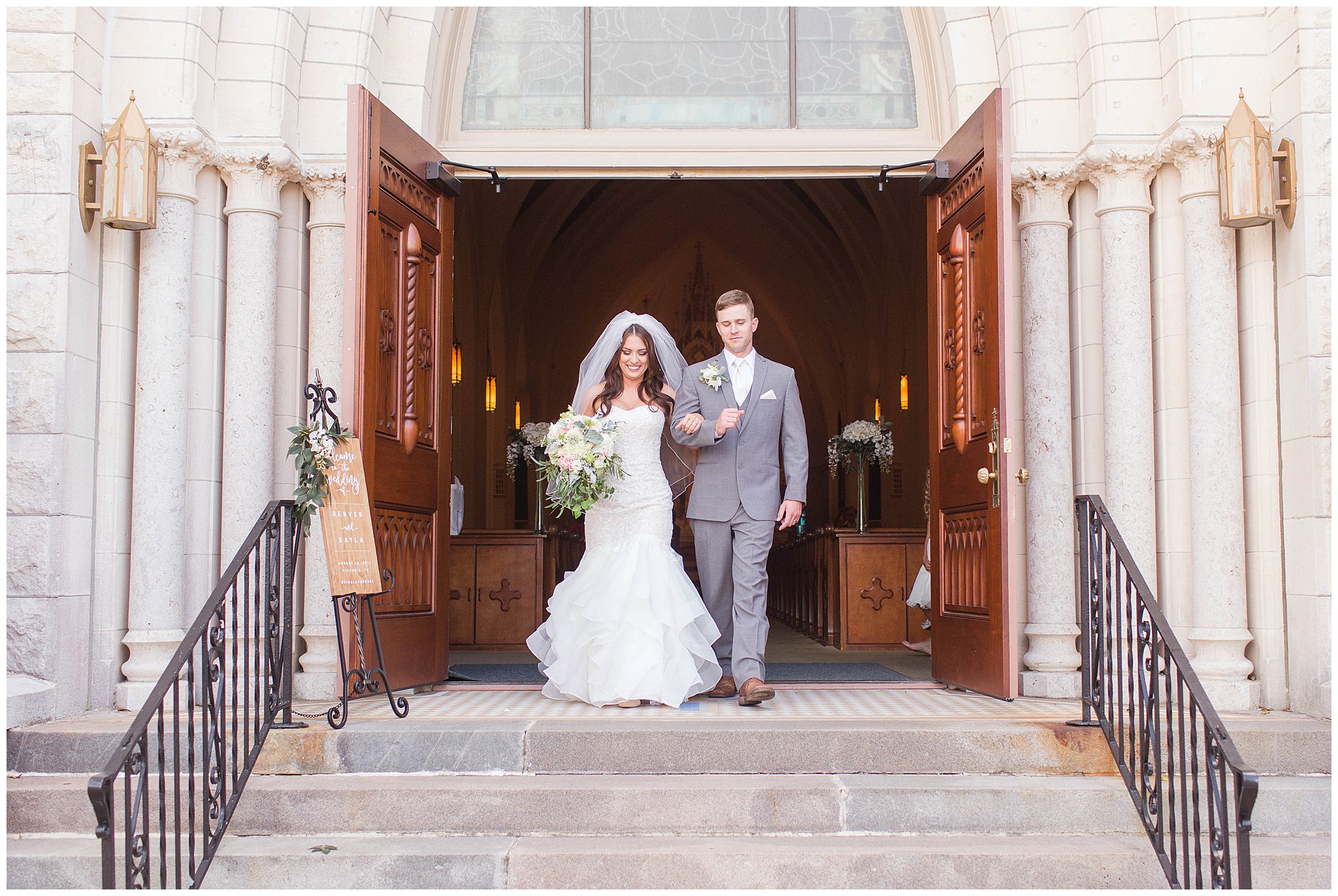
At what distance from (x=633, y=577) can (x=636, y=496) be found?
47 cm

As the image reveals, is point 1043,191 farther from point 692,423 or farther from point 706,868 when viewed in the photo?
point 706,868

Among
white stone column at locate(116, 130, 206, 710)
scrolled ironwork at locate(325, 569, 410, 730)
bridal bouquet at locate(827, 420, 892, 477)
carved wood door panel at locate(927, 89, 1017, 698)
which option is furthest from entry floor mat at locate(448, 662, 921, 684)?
bridal bouquet at locate(827, 420, 892, 477)

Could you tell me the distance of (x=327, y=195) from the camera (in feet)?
21.1

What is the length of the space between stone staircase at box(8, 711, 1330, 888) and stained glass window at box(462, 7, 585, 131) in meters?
3.61

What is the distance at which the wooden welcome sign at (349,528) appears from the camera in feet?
17.0

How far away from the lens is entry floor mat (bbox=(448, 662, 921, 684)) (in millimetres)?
6953

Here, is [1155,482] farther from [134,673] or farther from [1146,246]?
[134,673]

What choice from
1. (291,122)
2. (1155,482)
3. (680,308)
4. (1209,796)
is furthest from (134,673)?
(680,308)

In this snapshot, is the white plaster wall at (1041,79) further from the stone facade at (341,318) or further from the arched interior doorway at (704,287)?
the arched interior doorway at (704,287)

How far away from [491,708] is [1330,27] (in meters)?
5.18

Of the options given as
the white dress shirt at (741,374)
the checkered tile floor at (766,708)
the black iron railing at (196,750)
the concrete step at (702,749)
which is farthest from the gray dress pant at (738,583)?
the black iron railing at (196,750)

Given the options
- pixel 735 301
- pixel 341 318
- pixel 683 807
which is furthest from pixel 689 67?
pixel 683 807

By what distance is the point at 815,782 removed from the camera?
4520mm

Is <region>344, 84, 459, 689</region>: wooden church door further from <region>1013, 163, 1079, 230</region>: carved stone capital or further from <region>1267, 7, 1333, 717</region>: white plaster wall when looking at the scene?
<region>1267, 7, 1333, 717</region>: white plaster wall
